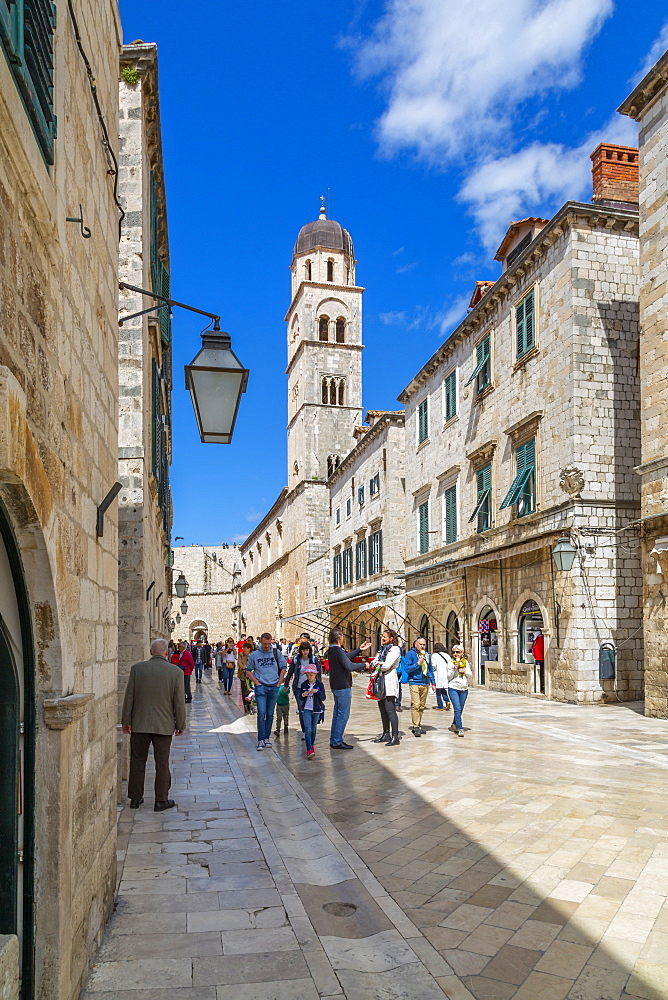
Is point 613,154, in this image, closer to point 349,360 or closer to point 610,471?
point 610,471

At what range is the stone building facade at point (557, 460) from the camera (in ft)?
56.2

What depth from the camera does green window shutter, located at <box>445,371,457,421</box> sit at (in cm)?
2497

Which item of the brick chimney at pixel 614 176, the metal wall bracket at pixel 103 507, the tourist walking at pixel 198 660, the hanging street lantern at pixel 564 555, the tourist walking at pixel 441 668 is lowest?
the tourist walking at pixel 198 660

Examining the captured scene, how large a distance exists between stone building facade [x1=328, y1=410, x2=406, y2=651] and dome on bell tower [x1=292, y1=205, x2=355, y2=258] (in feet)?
61.2

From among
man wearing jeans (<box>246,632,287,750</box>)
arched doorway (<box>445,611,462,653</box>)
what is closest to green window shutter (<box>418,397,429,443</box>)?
arched doorway (<box>445,611,462,653</box>)

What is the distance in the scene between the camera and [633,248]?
717 inches

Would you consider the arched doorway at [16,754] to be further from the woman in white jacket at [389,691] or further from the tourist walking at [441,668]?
the tourist walking at [441,668]

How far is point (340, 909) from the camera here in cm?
488

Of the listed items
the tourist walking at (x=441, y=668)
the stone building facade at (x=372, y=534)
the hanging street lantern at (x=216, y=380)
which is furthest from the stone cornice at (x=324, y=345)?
the hanging street lantern at (x=216, y=380)

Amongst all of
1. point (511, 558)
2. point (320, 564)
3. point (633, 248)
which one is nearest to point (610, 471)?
point (511, 558)

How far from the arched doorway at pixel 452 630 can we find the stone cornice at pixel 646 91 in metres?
13.8

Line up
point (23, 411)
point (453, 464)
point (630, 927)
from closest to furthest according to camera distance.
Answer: point (23, 411)
point (630, 927)
point (453, 464)

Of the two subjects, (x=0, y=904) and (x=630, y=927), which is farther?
(x=630, y=927)

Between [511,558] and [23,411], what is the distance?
1833 centimetres
